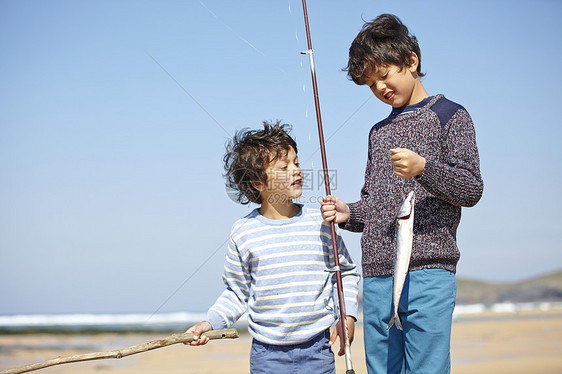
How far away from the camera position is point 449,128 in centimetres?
258

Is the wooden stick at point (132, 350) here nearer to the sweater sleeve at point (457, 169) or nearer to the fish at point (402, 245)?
the fish at point (402, 245)

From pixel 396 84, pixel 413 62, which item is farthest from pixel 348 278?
pixel 413 62

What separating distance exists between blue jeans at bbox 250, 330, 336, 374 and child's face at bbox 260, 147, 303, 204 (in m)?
0.74

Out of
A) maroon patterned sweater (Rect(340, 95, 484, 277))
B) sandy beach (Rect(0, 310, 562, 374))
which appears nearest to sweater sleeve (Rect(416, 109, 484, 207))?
maroon patterned sweater (Rect(340, 95, 484, 277))

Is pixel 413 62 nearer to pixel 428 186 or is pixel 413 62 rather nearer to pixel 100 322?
pixel 428 186

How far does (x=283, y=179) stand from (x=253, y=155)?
246mm

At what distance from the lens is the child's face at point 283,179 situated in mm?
3084

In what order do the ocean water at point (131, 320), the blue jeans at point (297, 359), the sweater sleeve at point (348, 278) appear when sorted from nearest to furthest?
the blue jeans at point (297, 359) < the sweater sleeve at point (348, 278) < the ocean water at point (131, 320)

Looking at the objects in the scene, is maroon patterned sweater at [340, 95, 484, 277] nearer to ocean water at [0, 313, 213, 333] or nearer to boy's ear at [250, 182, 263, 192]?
boy's ear at [250, 182, 263, 192]

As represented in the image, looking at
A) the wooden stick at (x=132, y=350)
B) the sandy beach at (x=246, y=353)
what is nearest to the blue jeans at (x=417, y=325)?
the wooden stick at (x=132, y=350)

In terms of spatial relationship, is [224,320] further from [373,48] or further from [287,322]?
[373,48]

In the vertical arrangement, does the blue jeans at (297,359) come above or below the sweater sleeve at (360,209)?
below

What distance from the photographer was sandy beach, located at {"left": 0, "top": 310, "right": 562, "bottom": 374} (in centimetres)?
782

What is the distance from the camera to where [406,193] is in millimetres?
2631
